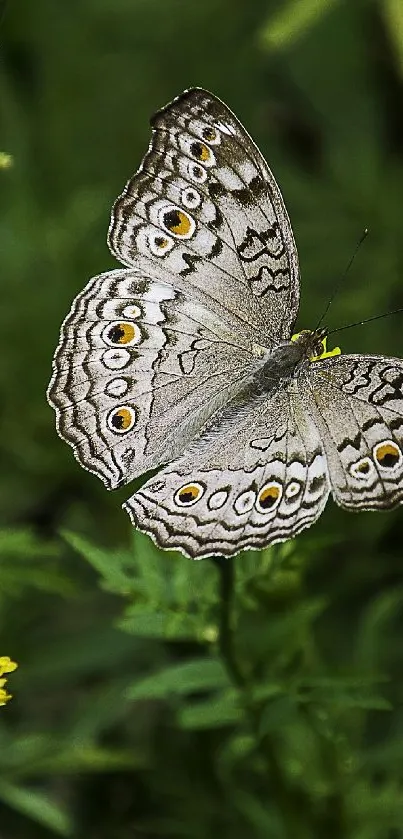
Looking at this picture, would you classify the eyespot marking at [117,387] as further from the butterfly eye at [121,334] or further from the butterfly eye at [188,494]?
the butterfly eye at [188,494]

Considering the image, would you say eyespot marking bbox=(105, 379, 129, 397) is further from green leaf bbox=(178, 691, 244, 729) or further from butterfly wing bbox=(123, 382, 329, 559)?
green leaf bbox=(178, 691, 244, 729)

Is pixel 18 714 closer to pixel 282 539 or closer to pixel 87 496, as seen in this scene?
pixel 87 496

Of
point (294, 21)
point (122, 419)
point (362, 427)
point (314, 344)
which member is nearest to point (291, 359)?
point (314, 344)

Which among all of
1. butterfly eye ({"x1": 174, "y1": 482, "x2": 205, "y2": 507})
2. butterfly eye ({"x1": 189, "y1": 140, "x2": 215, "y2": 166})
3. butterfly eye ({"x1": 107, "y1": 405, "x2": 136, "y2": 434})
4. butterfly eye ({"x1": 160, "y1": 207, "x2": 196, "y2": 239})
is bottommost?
butterfly eye ({"x1": 174, "y1": 482, "x2": 205, "y2": 507})

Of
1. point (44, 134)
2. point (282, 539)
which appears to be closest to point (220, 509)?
point (282, 539)

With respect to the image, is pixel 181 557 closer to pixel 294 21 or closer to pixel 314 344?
pixel 314 344

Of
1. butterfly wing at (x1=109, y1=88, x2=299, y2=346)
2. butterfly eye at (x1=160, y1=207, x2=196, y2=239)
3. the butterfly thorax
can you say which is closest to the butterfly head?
the butterfly thorax
